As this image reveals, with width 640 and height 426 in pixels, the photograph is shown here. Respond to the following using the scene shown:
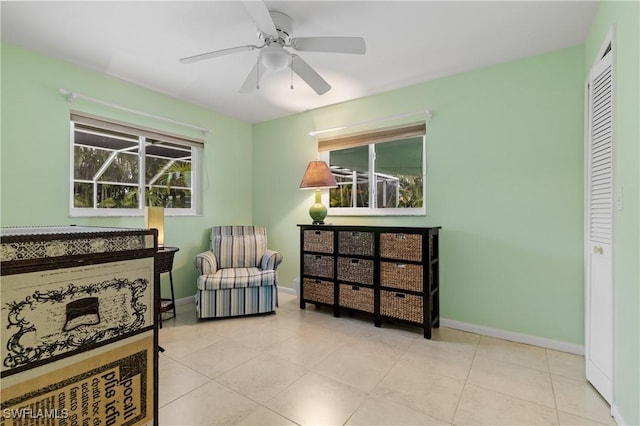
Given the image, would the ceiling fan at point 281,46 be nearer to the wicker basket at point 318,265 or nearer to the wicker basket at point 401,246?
the wicker basket at point 401,246

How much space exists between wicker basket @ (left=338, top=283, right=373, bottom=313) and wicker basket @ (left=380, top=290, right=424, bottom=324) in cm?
13

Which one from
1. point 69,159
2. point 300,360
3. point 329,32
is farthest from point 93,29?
point 300,360

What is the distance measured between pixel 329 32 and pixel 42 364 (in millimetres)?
2330

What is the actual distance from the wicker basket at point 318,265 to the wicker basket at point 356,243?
200 mm

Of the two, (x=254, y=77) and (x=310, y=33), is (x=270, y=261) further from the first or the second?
(x=310, y=33)

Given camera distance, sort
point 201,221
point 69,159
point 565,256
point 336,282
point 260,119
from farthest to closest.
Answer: point 260,119 → point 201,221 → point 336,282 → point 69,159 → point 565,256

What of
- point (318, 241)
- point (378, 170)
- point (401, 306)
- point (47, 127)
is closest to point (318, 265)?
point (318, 241)

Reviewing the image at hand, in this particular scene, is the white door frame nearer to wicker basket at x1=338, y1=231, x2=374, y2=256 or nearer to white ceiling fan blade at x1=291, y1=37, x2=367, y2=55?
white ceiling fan blade at x1=291, y1=37, x2=367, y2=55

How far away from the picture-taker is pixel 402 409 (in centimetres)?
164

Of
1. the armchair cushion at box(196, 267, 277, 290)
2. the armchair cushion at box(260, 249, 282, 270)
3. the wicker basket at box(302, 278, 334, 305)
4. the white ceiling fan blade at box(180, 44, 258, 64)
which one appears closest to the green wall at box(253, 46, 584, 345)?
the wicker basket at box(302, 278, 334, 305)

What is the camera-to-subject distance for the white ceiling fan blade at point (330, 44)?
1812mm

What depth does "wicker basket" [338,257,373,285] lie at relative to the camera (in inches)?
114

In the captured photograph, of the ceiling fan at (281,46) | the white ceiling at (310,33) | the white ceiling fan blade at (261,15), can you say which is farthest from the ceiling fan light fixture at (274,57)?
the white ceiling at (310,33)

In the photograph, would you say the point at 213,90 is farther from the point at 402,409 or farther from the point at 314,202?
the point at 402,409
